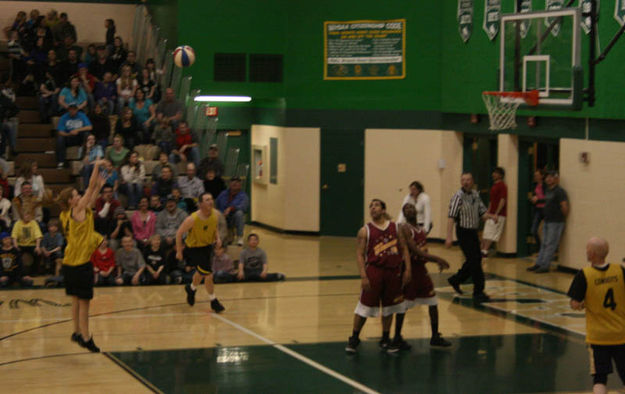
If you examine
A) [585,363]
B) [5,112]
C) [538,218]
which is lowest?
[585,363]

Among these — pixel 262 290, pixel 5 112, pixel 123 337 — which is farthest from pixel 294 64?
pixel 123 337

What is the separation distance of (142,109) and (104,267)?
5.54m

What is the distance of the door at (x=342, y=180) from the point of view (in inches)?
955

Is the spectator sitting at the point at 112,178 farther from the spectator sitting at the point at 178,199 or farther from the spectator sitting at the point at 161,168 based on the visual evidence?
the spectator sitting at the point at 178,199

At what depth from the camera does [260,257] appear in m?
18.0

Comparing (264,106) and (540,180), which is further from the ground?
(264,106)

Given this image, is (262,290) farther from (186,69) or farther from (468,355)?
(186,69)

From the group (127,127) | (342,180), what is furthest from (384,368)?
(342,180)

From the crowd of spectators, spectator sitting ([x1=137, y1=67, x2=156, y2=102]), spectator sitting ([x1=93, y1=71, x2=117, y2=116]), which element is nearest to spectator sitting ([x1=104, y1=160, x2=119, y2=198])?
the crowd of spectators

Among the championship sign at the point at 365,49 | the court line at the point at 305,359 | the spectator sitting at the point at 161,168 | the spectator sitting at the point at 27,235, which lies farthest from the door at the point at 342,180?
the court line at the point at 305,359

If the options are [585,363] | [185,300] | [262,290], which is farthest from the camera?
[262,290]

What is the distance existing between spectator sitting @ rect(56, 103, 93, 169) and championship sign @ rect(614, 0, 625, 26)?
1071 cm

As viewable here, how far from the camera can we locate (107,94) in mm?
22250

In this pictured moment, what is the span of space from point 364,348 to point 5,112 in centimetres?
1155
